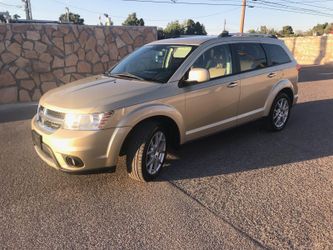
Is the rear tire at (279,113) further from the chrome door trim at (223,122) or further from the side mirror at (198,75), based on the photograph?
the side mirror at (198,75)

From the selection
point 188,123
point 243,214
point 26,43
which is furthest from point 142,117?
point 26,43

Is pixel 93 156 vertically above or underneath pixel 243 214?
above

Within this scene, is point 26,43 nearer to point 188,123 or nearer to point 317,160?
point 188,123

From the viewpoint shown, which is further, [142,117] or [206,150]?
[206,150]

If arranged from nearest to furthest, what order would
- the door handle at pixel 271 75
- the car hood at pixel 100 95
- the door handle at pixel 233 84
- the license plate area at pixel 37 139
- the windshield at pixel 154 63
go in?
the car hood at pixel 100 95 → the license plate area at pixel 37 139 → the windshield at pixel 154 63 → the door handle at pixel 233 84 → the door handle at pixel 271 75

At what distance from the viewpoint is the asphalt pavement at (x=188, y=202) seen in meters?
3.23

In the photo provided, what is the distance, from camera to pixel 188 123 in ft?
15.5

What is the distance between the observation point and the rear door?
218 inches

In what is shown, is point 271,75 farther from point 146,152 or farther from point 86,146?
point 86,146

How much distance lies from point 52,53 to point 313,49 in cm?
2356

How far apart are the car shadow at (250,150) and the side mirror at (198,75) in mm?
1120

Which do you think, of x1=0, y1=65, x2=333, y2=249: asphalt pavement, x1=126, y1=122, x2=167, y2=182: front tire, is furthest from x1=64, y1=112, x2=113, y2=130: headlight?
x1=0, y1=65, x2=333, y2=249: asphalt pavement

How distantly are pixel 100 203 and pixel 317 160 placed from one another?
3125 mm

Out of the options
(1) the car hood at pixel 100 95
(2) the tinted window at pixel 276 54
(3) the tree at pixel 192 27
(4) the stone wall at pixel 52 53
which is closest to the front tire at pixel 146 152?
(1) the car hood at pixel 100 95
